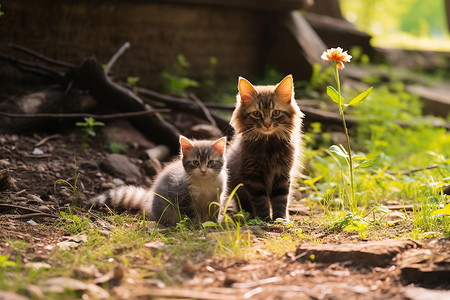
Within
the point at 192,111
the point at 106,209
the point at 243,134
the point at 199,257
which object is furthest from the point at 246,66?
the point at 199,257

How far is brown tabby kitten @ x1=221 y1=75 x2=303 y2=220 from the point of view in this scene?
13.6 feet

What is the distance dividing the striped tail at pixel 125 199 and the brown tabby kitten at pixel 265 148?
2.43 feet

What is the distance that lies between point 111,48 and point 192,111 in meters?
1.54

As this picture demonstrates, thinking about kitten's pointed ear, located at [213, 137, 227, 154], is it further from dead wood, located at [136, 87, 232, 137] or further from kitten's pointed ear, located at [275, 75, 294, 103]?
dead wood, located at [136, 87, 232, 137]

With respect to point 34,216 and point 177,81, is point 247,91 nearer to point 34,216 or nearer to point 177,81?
point 34,216

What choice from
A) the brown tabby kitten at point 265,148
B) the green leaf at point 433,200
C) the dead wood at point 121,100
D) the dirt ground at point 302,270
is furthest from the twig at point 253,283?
the dead wood at point 121,100

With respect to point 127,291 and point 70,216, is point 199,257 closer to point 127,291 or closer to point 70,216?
point 127,291

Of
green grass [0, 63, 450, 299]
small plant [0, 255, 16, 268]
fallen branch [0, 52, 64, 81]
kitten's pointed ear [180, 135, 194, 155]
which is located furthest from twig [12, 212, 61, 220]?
fallen branch [0, 52, 64, 81]

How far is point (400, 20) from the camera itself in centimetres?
2617

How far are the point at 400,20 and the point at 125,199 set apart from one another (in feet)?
83.9

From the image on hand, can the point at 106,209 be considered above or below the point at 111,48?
below

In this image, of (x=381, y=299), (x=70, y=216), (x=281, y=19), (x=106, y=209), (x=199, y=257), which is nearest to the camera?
(x=381, y=299)

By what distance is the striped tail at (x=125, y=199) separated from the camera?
13.7ft

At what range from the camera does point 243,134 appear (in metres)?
4.27
